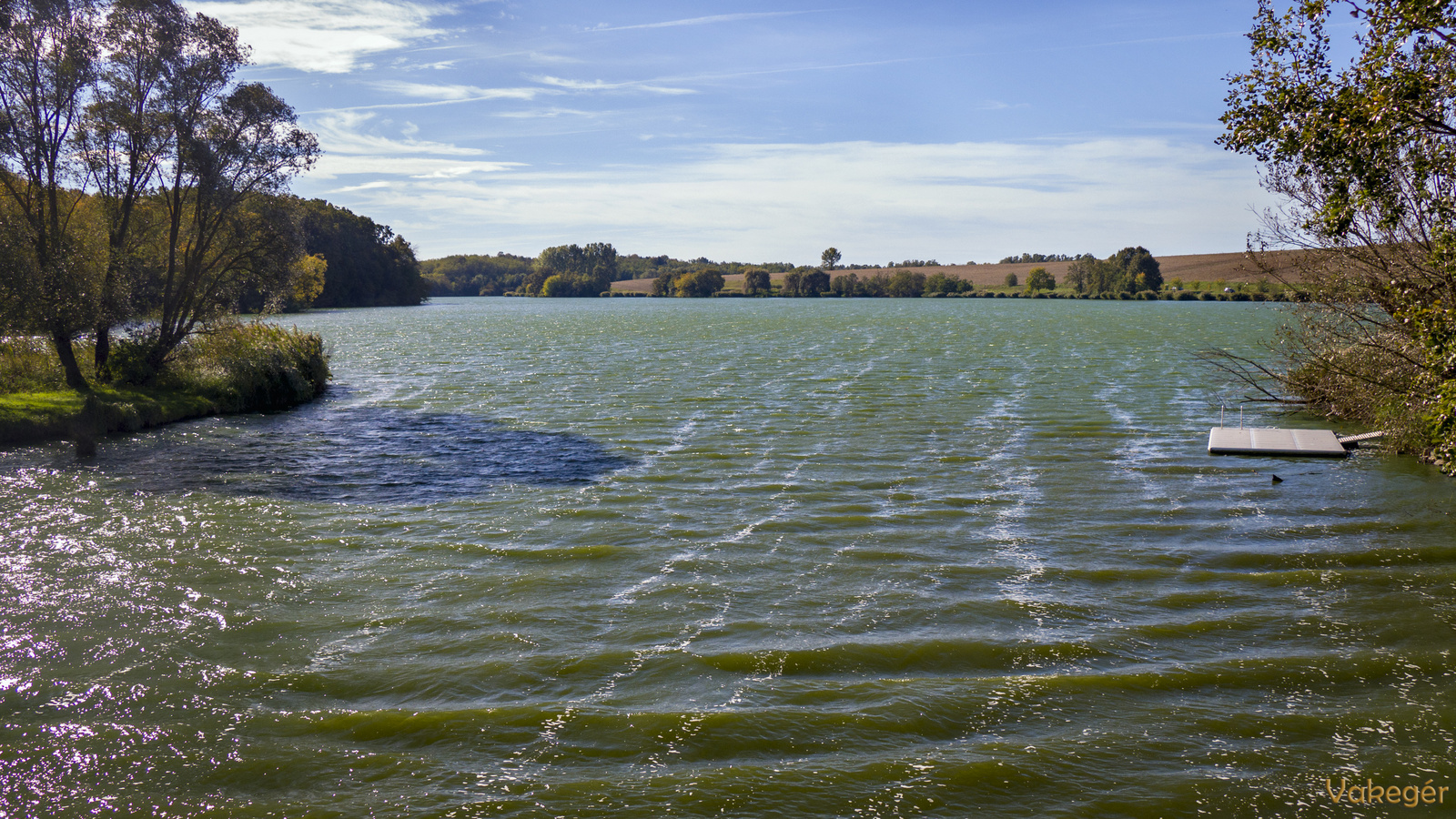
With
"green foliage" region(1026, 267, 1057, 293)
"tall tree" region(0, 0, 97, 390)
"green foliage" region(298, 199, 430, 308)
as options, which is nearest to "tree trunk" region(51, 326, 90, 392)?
"tall tree" region(0, 0, 97, 390)

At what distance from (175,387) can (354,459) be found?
12332mm

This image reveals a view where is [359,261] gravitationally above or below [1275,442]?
above

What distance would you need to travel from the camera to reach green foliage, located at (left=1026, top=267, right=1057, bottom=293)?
187875 mm

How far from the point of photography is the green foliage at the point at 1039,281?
188m

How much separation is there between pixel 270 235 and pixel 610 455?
18013 millimetres

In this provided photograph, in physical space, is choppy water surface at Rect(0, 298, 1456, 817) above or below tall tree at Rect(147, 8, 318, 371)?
→ below

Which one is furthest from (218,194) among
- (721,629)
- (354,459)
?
(721,629)

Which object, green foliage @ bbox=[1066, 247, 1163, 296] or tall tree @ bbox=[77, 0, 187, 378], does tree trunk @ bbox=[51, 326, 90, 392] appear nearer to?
tall tree @ bbox=[77, 0, 187, 378]

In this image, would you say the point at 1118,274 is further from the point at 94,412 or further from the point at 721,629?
the point at 721,629

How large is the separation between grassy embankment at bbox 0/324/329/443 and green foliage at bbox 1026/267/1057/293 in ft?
580

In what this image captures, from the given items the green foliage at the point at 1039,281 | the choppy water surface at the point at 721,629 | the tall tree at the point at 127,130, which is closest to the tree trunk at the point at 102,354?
the tall tree at the point at 127,130

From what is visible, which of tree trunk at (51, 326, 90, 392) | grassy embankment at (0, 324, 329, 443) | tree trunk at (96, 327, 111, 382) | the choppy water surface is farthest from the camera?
tree trunk at (96, 327, 111, 382)

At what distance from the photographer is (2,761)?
7.34 m

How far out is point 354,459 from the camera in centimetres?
2036
